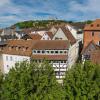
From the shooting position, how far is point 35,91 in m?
36.1

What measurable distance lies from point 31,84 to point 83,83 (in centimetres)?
633

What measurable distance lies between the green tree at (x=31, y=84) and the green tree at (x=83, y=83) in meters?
1.17

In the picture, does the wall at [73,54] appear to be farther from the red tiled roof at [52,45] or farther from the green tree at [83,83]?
the green tree at [83,83]

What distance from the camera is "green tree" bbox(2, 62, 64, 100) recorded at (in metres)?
34.3

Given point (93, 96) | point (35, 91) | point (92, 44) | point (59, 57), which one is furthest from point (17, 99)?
point (92, 44)

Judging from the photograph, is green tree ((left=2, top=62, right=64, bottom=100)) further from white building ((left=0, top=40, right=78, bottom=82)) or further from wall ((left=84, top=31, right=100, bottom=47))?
wall ((left=84, top=31, right=100, bottom=47))

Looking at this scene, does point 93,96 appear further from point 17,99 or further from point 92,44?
point 92,44

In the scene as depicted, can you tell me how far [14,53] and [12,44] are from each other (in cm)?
361

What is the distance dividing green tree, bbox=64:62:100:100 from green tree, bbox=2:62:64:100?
1172mm

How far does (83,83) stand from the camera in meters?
33.3

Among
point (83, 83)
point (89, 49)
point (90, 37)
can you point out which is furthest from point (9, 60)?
point (83, 83)

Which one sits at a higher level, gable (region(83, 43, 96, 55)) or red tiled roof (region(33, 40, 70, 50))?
red tiled roof (region(33, 40, 70, 50))

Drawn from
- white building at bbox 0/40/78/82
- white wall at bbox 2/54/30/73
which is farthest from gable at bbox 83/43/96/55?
white wall at bbox 2/54/30/73

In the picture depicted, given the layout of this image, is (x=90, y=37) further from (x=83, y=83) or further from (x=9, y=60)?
(x=83, y=83)
